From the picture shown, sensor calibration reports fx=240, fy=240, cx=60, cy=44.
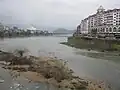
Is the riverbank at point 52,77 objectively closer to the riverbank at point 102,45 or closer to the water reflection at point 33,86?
the water reflection at point 33,86

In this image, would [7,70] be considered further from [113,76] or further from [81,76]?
[113,76]

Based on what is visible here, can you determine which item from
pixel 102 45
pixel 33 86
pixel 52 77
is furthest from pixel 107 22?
pixel 33 86

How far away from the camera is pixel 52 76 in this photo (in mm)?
18938

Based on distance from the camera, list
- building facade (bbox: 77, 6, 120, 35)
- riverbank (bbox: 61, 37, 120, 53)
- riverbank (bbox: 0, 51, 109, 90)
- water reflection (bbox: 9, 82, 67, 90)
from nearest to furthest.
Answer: water reflection (bbox: 9, 82, 67, 90) < riverbank (bbox: 0, 51, 109, 90) < riverbank (bbox: 61, 37, 120, 53) < building facade (bbox: 77, 6, 120, 35)

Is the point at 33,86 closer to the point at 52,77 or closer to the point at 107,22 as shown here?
the point at 52,77

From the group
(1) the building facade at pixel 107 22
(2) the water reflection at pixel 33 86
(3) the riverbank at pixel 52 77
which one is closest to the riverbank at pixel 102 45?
(1) the building facade at pixel 107 22

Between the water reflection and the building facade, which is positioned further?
the building facade

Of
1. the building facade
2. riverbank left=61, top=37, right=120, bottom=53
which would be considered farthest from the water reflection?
the building facade

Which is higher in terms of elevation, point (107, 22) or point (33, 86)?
point (107, 22)

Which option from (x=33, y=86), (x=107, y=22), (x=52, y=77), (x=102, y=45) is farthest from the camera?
(x=107, y=22)

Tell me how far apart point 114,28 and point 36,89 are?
47364 millimetres

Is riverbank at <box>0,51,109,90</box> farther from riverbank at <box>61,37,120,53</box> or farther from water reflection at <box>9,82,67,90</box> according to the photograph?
riverbank at <box>61,37,120,53</box>

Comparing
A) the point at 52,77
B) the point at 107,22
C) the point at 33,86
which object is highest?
the point at 107,22

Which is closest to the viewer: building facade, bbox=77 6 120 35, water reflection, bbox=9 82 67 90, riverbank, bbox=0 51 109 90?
water reflection, bbox=9 82 67 90
